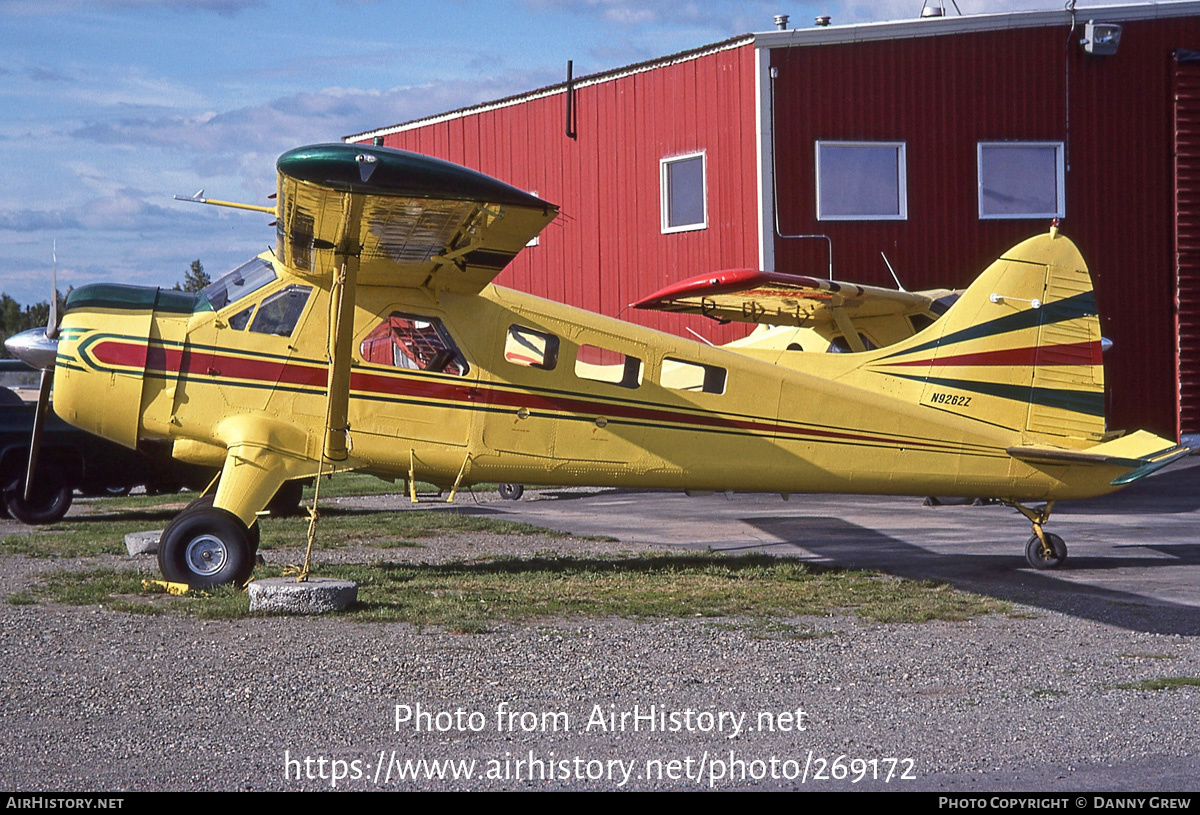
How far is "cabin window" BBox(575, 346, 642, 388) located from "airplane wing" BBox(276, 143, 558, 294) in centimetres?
106

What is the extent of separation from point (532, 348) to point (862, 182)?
1064cm

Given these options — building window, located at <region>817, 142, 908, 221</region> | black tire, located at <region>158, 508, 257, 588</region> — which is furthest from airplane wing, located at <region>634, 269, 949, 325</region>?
black tire, located at <region>158, 508, 257, 588</region>

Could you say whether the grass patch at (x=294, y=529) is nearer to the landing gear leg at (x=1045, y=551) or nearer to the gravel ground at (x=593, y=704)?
the gravel ground at (x=593, y=704)

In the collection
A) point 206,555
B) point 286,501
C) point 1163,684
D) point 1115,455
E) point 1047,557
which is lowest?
point 286,501

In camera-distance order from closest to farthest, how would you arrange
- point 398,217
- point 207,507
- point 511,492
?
point 398,217, point 207,507, point 511,492

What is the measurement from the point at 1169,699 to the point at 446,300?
585 cm

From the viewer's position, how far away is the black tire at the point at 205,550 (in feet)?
28.1

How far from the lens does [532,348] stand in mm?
9617

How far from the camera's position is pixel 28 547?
11.8 metres

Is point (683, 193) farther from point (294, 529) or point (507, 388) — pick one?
point (507, 388)

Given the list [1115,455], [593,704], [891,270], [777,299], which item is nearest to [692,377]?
[1115,455]

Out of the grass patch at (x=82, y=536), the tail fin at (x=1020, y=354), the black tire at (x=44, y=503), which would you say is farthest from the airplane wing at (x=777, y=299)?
the black tire at (x=44, y=503)

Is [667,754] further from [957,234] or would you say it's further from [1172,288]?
[1172,288]

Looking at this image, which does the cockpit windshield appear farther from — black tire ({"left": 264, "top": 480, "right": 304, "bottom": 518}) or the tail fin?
black tire ({"left": 264, "top": 480, "right": 304, "bottom": 518})
